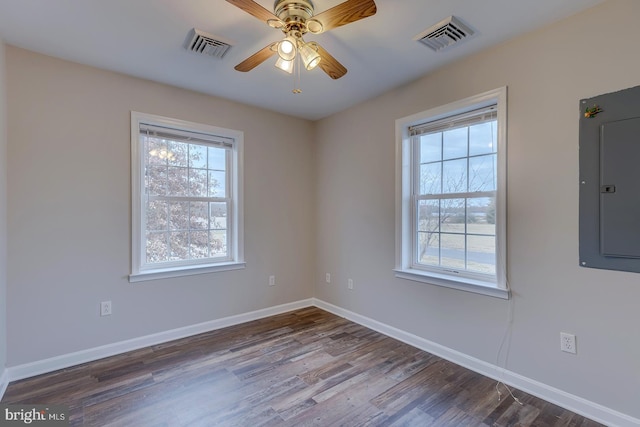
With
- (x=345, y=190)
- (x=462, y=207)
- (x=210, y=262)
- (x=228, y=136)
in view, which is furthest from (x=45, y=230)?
(x=462, y=207)

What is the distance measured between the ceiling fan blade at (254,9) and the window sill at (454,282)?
7.47 ft

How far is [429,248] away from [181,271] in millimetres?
2416

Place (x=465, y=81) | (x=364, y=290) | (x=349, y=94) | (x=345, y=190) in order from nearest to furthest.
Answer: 1. (x=465, y=81)
2. (x=349, y=94)
3. (x=364, y=290)
4. (x=345, y=190)

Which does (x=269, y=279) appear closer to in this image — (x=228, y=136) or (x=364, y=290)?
(x=364, y=290)

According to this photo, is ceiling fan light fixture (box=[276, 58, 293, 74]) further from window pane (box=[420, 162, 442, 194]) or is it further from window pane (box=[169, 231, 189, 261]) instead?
window pane (box=[169, 231, 189, 261])

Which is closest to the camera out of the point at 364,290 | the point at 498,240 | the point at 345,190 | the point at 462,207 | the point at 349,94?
the point at 498,240

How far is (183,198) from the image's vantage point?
3090 mm

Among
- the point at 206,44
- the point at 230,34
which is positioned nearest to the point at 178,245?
the point at 206,44

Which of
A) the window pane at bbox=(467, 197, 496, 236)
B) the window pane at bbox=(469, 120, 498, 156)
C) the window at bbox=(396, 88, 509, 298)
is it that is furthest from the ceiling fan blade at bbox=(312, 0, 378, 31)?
the window pane at bbox=(467, 197, 496, 236)

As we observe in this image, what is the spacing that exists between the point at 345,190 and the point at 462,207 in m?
1.36

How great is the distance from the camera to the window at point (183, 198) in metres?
2.85

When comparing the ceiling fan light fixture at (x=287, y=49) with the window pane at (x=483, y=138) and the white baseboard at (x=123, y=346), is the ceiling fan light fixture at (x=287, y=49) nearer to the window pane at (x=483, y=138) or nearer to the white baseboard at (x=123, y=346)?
the window pane at (x=483, y=138)

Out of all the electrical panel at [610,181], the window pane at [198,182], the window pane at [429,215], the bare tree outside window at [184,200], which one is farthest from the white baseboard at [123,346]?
the electrical panel at [610,181]

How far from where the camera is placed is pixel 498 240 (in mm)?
2279
